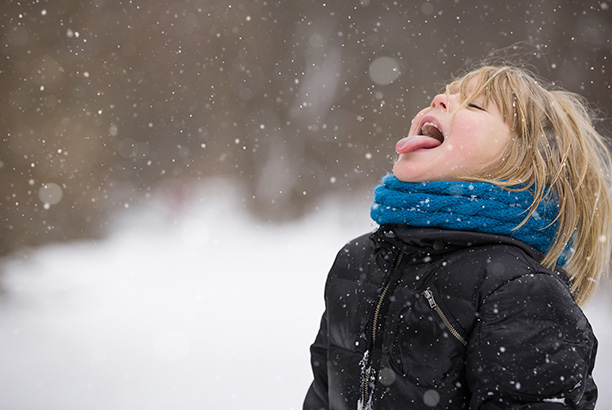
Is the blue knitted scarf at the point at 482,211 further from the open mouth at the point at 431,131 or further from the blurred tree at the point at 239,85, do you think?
the blurred tree at the point at 239,85

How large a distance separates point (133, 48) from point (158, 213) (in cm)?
118

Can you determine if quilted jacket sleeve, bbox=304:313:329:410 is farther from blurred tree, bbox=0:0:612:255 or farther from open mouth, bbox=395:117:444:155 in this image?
blurred tree, bbox=0:0:612:255

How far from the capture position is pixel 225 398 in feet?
6.34

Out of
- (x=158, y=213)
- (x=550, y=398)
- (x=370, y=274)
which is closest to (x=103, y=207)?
(x=158, y=213)

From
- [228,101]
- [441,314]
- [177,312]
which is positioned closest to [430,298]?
[441,314]

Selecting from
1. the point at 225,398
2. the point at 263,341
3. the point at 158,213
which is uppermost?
the point at 158,213

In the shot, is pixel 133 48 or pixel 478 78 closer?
pixel 478 78

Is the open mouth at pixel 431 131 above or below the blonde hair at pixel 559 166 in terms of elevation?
above

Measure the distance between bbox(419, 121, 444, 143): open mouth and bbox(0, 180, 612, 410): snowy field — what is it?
1368 mm

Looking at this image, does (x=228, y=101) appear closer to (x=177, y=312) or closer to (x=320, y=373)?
(x=177, y=312)

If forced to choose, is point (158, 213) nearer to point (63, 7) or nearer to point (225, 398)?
point (63, 7)

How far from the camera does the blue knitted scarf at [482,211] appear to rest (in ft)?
2.26

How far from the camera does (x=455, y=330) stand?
0.65m

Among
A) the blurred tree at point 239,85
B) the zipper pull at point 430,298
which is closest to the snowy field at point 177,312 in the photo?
the blurred tree at point 239,85
